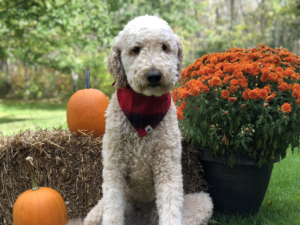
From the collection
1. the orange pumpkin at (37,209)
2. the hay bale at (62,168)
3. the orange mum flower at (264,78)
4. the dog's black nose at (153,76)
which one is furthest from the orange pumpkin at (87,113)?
the orange mum flower at (264,78)

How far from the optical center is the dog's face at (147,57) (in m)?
1.62

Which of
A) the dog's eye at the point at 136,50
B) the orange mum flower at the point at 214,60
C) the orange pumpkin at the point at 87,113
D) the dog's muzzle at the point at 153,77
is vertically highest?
the dog's eye at the point at 136,50

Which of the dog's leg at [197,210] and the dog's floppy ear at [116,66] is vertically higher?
the dog's floppy ear at [116,66]

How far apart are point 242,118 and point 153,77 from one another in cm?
116

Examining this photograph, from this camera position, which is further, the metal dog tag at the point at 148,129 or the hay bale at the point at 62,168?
the hay bale at the point at 62,168

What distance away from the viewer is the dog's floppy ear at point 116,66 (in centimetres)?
184

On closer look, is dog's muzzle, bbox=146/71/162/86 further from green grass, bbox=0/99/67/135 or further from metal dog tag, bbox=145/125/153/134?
green grass, bbox=0/99/67/135

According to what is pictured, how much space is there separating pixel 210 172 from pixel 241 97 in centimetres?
87

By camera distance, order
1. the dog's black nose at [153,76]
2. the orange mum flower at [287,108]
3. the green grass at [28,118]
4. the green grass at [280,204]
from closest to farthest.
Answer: the dog's black nose at [153,76] < the orange mum flower at [287,108] < the green grass at [280,204] < the green grass at [28,118]

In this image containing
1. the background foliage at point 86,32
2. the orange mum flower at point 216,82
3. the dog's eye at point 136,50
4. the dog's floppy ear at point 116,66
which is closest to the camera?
the dog's eye at point 136,50

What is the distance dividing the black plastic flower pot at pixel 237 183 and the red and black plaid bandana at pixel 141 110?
989mm

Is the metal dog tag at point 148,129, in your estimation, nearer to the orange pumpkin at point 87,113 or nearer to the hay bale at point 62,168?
the hay bale at point 62,168

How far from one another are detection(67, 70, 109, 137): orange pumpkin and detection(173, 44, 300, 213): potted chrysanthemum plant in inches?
36.5

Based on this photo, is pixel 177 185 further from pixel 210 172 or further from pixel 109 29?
pixel 109 29
